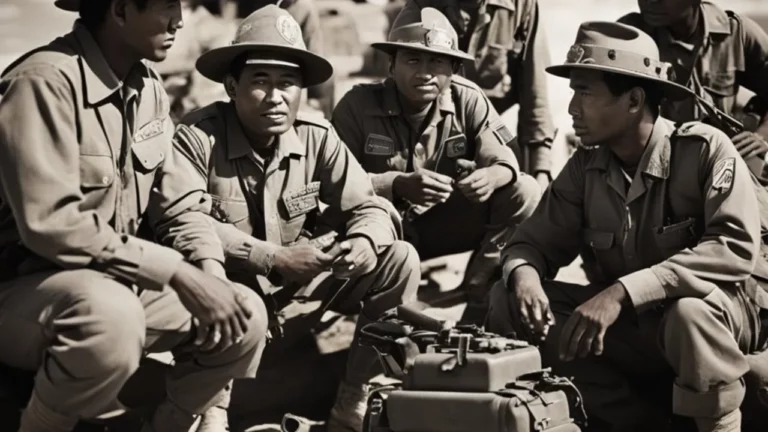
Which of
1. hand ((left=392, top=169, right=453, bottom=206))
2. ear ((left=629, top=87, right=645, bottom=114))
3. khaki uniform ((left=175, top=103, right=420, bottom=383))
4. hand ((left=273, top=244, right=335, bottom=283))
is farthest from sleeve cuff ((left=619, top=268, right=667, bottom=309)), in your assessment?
hand ((left=392, top=169, right=453, bottom=206))

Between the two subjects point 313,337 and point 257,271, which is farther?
point 313,337

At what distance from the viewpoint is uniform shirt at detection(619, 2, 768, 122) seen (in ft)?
26.9

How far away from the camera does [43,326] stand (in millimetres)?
5129

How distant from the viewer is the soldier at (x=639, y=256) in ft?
19.2

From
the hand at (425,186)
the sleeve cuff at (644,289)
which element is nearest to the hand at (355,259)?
the hand at (425,186)

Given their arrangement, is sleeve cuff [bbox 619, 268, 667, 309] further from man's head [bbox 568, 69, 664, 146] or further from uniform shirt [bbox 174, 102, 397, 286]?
uniform shirt [bbox 174, 102, 397, 286]

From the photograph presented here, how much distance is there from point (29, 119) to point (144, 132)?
63 cm

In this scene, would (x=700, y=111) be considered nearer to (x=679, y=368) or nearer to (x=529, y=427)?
(x=679, y=368)

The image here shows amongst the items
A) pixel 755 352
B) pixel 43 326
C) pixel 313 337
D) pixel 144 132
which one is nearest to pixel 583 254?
pixel 755 352

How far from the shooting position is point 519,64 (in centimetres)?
862

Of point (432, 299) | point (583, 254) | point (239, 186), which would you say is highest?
point (239, 186)

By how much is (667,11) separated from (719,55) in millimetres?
444

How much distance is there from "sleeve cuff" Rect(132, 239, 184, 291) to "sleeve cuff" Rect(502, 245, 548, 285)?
1.68 meters

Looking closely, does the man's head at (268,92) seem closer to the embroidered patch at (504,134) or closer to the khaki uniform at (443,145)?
the khaki uniform at (443,145)
